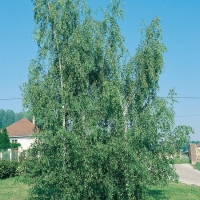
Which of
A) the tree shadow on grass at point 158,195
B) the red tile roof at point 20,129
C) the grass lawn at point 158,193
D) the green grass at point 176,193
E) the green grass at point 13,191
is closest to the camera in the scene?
the green grass at point 13,191

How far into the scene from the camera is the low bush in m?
23.0

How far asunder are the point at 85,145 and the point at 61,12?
5.23 metres

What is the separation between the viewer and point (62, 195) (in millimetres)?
12789

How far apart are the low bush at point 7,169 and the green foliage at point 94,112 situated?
8845mm

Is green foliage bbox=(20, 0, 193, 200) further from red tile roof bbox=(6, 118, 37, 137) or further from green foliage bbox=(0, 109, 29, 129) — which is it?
green foliage bbox=(0, 109, 29, 129)

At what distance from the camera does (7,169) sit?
23.3 m

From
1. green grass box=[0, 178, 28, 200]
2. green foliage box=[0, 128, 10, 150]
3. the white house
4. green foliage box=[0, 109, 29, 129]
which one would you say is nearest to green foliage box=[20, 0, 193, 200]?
green grass box=[0, 178, 28, 200]

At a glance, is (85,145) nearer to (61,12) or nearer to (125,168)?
(125,168)

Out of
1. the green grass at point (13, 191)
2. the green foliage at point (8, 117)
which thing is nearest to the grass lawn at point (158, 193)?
the green grass at point (13, 191)

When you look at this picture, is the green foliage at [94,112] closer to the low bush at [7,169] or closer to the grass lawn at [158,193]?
the grass lawn at [158,193]

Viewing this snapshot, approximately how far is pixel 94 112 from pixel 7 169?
12202 millimetres

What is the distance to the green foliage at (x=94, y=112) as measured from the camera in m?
12.7

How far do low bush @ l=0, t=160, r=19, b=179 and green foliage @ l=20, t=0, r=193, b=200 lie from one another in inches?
348

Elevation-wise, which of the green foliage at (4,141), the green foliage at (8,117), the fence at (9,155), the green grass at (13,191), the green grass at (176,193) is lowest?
the green grass at (176,193)
